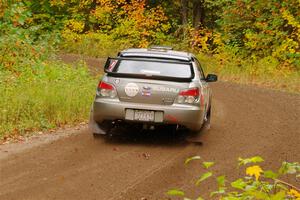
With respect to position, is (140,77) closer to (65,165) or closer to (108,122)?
(108,122)

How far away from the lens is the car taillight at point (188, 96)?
398 inches

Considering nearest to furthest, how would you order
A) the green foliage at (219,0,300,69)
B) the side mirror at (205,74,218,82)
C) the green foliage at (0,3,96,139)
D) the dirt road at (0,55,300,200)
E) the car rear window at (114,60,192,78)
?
the dirt road at (0,55,300,200), the car rear window at (114,60,192,78), the green foliage at (0,3,96,139), the side mirror at (205,74,218,82), the green foliage at (219,0,300,69)

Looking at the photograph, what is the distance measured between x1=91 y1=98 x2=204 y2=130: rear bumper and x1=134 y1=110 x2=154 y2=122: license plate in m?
0.07

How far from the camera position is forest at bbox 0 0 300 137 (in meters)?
12.6

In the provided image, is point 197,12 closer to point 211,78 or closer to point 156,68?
point 211,78

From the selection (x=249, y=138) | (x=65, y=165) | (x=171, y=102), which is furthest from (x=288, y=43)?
(x=65, y=165)

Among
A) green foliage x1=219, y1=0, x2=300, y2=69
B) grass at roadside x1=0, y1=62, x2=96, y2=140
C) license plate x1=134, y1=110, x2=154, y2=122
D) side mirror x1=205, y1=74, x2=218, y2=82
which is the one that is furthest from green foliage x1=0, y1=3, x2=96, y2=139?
green foliage x1=219, y1=0, x2=300, y2=69

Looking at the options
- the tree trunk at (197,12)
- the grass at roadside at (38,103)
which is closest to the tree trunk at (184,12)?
the tree trunk at (197,12)

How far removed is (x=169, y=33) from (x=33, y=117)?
93.5ft

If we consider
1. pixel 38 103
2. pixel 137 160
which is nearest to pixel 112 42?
pixel 38 103

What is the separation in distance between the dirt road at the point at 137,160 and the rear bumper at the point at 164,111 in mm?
508

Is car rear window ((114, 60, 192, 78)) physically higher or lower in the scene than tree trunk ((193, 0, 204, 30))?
lower

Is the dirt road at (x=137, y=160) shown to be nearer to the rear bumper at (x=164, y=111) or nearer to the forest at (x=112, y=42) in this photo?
the rear bumper at (x=164, y=111)

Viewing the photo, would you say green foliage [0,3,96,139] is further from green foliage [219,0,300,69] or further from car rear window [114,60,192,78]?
green foliage [219,0,300,69]
